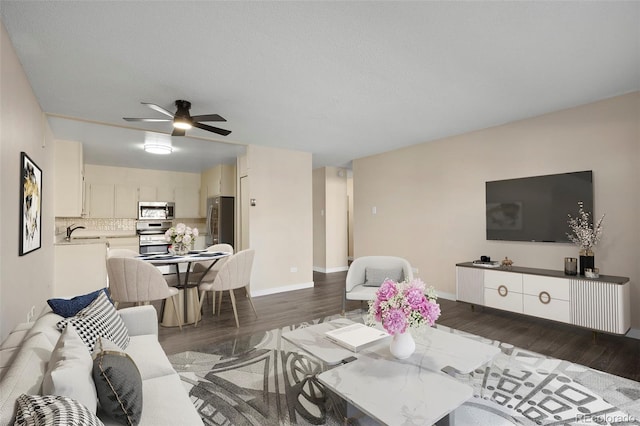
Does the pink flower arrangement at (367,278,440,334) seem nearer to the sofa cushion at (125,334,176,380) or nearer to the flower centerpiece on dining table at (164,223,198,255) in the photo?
the sofa cushion at (125,334,176,380)

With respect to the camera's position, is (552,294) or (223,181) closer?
(552,294)

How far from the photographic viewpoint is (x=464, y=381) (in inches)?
90.8

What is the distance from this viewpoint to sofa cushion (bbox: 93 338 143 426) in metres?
1.23

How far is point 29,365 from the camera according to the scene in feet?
4.05

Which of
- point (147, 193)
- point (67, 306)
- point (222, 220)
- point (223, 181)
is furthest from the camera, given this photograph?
point (147, 193)

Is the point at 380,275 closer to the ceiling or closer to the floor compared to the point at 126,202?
closer to the floor

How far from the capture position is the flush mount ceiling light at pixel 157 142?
467 cm

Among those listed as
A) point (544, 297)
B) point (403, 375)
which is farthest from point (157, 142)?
point (544, 297)

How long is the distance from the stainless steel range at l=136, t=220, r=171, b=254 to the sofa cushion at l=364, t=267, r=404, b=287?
501cm

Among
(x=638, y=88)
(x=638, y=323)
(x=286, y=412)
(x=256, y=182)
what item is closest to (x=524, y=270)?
(x=638, y=323)

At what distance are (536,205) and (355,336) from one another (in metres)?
3.07

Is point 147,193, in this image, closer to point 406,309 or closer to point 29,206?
point 29,206

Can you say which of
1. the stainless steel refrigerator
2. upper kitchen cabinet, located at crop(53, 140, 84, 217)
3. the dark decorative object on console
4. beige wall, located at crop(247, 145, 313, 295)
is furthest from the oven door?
the dark decorative object on console

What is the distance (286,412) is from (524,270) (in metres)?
3.16
